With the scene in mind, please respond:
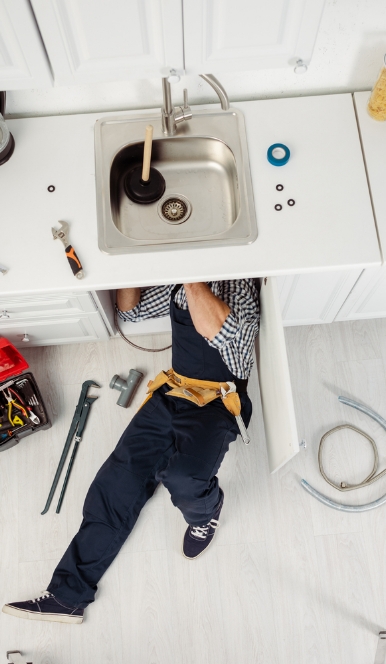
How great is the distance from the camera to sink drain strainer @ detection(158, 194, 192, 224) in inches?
64.4

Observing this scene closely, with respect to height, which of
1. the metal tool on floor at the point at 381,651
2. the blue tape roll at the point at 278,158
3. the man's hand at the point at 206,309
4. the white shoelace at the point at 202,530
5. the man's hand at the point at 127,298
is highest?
the blue tape roll at the point at 278,158

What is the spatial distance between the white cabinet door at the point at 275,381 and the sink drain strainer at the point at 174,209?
12.2 inches

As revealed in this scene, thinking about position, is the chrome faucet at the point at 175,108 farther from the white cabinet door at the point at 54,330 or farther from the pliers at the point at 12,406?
the pliers at the point at 12,406

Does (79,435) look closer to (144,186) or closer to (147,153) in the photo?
(144,186)

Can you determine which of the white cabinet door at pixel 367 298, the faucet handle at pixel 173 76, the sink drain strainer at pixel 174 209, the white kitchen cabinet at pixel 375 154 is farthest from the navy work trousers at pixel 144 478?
the faucet handle at pixel 173 76

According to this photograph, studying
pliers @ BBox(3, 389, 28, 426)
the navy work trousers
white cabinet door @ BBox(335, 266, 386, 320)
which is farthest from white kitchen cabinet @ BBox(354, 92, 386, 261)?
pliers @ BBox(3, 389, 28, 426)

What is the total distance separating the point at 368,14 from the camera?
4.53 feet

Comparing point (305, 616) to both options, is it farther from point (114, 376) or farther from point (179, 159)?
point (179, 159)

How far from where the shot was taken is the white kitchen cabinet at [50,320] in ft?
5.28

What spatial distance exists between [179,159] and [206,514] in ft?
3.71

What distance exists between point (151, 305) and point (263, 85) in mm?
780

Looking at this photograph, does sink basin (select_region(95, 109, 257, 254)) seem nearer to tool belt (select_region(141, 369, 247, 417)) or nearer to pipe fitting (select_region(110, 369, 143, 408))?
tool belt (select_region(141, 369, 247, 417))

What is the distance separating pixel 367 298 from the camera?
5.97 ft

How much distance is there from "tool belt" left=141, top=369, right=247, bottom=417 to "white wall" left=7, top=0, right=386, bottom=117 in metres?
0.86
